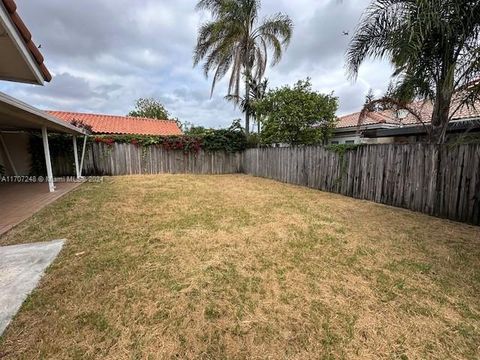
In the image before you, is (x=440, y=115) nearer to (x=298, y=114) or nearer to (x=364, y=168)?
(x=364, y=168)

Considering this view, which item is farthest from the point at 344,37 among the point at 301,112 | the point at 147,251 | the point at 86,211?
the point at 86,211

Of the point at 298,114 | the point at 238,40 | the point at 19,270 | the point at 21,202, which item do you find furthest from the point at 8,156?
the point at 298,114

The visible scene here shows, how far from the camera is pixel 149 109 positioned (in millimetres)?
37125

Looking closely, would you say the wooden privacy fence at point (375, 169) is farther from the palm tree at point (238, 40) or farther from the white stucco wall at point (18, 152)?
the palm tree at point (238, 40)

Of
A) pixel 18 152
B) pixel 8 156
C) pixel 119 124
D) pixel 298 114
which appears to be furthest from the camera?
pixel 119 124

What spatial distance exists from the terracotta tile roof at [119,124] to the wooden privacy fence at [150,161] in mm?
3306

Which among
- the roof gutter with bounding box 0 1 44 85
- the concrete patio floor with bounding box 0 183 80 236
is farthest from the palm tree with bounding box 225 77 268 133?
the roof gutter with bounding box 0 1 44 85

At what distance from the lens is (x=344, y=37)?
5.96 m

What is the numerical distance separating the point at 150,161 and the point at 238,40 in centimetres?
802

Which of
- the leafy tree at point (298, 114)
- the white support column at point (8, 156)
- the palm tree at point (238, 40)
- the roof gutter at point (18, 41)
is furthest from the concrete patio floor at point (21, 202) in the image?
the palm tree at point (238, 40)

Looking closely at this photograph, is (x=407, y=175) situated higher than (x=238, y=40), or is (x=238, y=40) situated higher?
(x=238, y=40)

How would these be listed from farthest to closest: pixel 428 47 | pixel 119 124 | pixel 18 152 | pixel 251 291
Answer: pixel 119 124 < pixel 18 152 < pixel 428 47 < pixel 251 291

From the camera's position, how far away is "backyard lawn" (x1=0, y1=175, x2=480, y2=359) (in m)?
1.72

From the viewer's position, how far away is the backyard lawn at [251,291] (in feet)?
5.65
